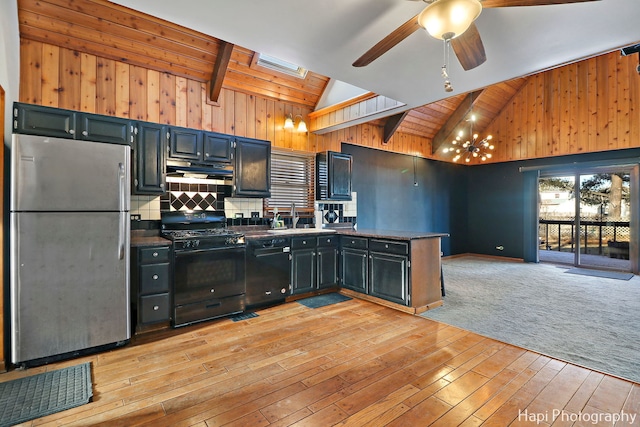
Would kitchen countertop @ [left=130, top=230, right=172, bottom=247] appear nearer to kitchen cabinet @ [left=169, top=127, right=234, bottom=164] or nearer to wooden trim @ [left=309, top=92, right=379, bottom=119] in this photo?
kitchen cabinet @ [left=169, top=127, right=234, bottom=164]

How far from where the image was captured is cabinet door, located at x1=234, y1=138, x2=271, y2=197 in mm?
4027

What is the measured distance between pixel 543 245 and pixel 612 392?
282 inches

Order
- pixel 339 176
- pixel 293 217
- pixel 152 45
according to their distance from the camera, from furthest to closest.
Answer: pixel 339 176, pixel 293 217, pixel 152 45

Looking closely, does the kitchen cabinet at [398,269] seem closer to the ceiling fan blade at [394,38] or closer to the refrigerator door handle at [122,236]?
the ceiling fan blade at [394,38]

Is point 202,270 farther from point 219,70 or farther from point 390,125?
point 390,125

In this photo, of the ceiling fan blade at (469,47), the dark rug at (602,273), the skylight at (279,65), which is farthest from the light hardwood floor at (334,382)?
the dark rug at (602,273)

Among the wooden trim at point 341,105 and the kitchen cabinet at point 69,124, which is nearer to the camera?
the kitchen cabinet at point 69,124

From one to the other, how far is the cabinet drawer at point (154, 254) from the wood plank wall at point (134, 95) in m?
1.59

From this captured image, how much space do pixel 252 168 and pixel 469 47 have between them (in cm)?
287

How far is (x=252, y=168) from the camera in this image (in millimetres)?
4152

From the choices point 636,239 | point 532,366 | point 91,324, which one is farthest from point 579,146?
point 91,324

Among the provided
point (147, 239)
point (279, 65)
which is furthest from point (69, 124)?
point (279, 65)

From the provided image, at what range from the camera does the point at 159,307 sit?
318 centimetres

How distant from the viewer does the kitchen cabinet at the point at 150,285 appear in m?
3.08
